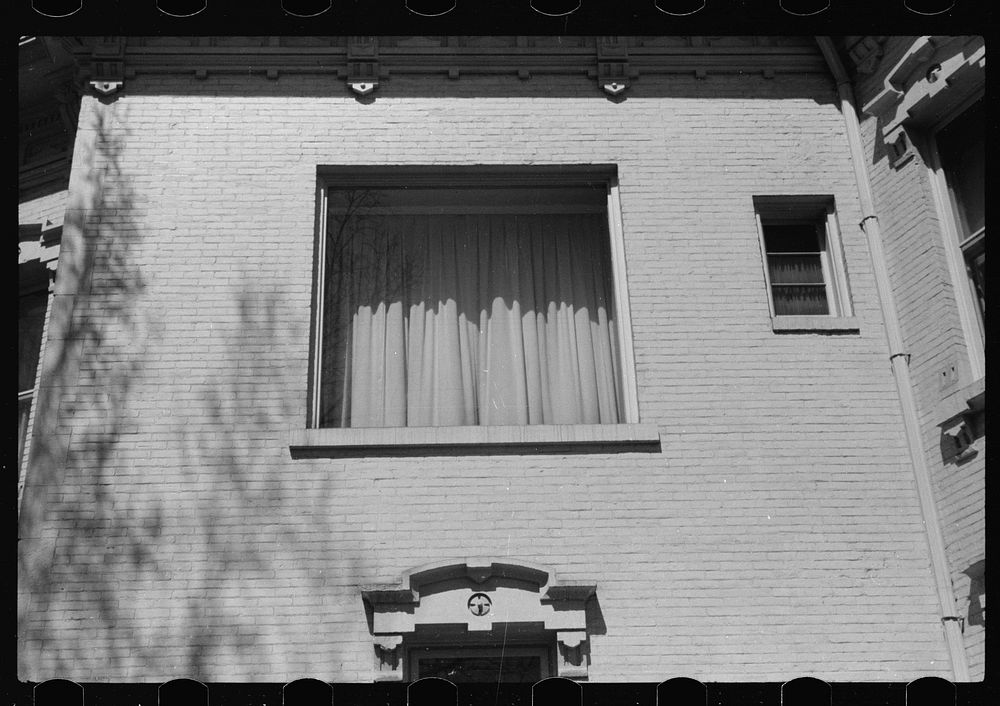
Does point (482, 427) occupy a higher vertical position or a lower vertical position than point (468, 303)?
lower

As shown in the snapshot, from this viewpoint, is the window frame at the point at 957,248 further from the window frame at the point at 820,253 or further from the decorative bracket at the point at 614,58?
the decorative bracket at the point at 614,58

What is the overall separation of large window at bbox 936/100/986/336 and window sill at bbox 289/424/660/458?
113 inches

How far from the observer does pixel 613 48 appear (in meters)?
10.8

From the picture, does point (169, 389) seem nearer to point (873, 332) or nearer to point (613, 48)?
point (613, 48)

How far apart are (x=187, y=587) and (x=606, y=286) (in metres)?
4.35

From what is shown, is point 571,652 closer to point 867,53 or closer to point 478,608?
point 478,608

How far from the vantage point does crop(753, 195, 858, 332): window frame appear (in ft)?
32.0

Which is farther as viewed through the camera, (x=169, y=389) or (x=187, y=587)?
(x=169, y=389)

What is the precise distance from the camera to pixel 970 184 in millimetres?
9523

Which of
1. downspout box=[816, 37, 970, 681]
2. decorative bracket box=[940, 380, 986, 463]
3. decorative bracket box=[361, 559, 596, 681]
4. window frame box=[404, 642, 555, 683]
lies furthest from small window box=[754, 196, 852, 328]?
window frame box=[404, 642, 555, 683]

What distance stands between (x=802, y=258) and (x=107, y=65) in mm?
6463

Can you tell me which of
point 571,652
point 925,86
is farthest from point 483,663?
point 925,86

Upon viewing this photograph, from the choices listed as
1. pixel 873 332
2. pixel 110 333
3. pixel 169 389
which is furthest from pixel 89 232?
pixel 873 332

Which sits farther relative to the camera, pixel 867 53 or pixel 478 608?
pixel 867 53
